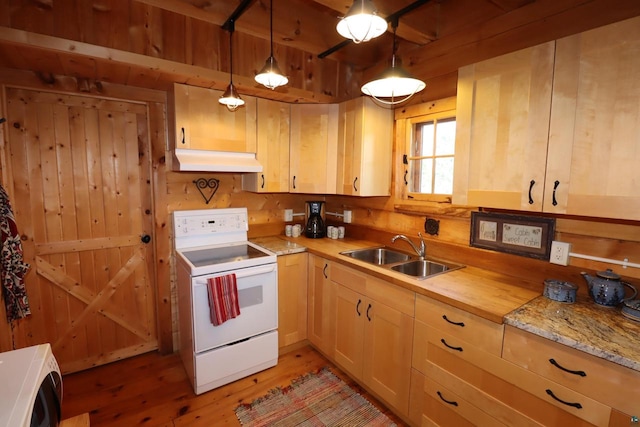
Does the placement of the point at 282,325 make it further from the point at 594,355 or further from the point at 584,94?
the point at 584,94

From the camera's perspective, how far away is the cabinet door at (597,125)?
121cm

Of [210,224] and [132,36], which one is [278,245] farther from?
[132,36]

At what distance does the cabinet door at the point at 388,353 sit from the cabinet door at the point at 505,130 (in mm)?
815

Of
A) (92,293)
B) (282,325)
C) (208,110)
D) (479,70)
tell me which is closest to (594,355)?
(479,70)

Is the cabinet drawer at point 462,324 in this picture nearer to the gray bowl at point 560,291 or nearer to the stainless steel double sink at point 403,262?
the stainless steel double sink at point 403,262

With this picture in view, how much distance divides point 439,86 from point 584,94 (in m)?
1.00

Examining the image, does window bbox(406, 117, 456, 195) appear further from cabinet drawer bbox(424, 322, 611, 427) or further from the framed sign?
cabinet drawer bbox(424, 322, 611, 427)

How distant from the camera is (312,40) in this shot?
254cm

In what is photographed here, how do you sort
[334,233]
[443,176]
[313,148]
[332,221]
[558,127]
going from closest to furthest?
[558,127] < [443,176] < [313,148] < [334,233] < [332,221]

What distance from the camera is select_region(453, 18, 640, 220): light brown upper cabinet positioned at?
1229 mm

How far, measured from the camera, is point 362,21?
43.9 inches

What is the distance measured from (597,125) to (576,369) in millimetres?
987

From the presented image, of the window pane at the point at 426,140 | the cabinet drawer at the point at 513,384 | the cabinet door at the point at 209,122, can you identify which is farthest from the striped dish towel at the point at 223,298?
the window pane at the point at 426,140

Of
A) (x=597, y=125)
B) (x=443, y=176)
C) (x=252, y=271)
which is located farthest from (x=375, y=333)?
(x=597, y=125)
